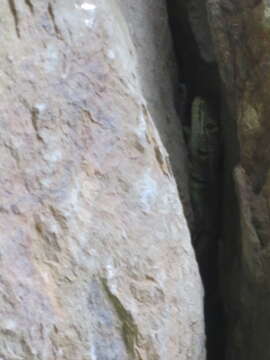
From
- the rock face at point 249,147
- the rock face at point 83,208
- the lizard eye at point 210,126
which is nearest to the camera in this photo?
the rock face at point 83,208

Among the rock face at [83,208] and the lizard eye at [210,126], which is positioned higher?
the lizard eye at [210,126]

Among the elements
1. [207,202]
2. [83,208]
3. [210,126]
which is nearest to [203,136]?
[210,126]

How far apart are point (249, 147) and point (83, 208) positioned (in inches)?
17.1

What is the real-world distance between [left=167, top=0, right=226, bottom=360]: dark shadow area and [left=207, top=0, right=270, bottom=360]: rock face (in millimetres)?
133

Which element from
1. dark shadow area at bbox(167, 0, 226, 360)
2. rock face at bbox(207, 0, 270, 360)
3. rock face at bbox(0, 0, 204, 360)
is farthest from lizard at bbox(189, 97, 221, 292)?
rock face at bbox(0, 0, 204, 360)

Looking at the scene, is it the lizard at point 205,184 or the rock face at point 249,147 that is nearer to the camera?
Result: the rock face at point 249,147

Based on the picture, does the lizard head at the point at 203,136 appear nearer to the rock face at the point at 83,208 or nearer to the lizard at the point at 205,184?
the lizard at the point at 205,184

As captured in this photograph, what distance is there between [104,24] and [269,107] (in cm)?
34

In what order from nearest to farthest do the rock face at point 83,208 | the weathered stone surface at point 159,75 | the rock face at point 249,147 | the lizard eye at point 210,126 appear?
the rock face at point 83,208, the rock face at point 249,147, the weathered stone surface at point 159,75, the lizard eye at point 210,126

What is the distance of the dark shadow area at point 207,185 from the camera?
5.23ft

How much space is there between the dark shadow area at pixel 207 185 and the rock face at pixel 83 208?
0.40 metres

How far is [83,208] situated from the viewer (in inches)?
41.4

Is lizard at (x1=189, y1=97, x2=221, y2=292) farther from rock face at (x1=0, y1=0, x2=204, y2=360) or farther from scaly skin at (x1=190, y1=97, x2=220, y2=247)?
rock face at (x1=0, y1=0, x2=204, y2=360)

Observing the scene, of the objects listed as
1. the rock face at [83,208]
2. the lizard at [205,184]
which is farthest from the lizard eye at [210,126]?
the rock face at [83,208]
